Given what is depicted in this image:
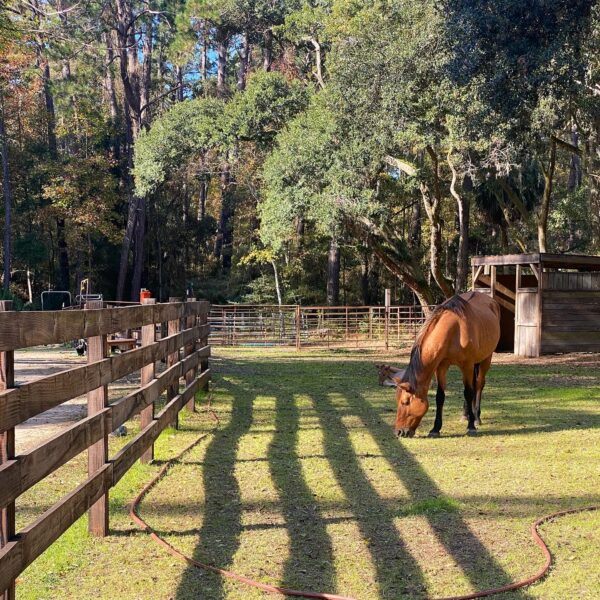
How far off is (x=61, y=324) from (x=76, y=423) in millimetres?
597

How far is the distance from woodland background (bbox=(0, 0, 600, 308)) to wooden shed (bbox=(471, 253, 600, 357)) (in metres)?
2.33

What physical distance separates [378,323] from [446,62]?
42.7 feet

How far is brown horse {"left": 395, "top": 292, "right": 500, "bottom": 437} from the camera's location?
6.82m

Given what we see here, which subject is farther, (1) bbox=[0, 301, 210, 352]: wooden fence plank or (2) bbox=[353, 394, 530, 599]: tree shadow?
(2) bbox=[353, 394, 530, 599]: tree shadow

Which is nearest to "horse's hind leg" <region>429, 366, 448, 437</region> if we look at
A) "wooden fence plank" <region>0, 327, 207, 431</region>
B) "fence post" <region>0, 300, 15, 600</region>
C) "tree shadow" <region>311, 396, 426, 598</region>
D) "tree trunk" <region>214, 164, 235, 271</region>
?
"tree shadow" <region>311, 396, 426, 598</region>

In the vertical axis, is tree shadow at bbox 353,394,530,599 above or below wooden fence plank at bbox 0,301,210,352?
below

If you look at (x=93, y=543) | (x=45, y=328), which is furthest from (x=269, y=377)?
(x=45, y=328)

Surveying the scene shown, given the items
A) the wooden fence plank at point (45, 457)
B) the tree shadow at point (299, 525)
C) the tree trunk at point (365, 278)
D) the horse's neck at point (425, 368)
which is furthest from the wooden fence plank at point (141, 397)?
the tree trunk at point (365, 278)

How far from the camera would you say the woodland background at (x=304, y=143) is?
13406 millimetres

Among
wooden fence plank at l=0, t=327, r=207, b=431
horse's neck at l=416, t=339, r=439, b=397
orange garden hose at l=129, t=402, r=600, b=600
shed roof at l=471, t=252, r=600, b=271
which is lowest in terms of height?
orange garden hose at l=129, t=402, r=600, b=600

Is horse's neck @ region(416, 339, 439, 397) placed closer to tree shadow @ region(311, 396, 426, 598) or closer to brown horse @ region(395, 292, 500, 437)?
brown horse @ region(395, 292, 500, 437)

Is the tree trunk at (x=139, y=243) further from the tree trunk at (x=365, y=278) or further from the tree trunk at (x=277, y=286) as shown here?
the tree trunk at (x=365, y=278)

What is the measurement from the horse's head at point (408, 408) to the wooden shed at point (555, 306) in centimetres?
1108

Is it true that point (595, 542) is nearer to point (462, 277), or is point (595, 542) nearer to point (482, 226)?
point (462, 277)
